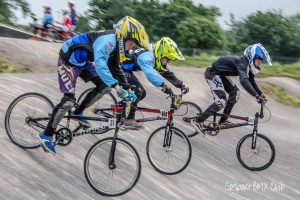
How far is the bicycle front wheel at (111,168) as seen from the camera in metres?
6.30

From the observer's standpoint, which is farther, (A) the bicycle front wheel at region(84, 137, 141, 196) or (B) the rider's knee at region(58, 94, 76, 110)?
(B) the rider's knee at region(58, 94, 76, 110)

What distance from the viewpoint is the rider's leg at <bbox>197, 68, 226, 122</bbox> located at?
393 inches

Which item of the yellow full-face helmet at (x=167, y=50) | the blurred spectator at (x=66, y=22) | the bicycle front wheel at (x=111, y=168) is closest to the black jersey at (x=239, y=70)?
the yellow full-face helmet at (x=167, y=50)

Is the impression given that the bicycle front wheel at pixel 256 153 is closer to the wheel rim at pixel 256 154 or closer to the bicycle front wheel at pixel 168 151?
the wheel rim at pixel 256 154

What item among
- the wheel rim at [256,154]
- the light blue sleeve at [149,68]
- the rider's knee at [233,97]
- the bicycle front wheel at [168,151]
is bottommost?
the wheel rim at [256,154]

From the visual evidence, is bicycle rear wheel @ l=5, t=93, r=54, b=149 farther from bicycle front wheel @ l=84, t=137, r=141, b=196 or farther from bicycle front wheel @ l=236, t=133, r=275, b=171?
bicycle front wheel @ l=236, t=133, r=275, b=171

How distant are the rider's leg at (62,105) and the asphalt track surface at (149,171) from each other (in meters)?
0.39

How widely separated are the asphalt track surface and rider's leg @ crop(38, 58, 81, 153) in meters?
0.39

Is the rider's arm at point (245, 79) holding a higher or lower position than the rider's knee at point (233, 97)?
higher

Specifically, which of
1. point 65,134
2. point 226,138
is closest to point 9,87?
point 65,134

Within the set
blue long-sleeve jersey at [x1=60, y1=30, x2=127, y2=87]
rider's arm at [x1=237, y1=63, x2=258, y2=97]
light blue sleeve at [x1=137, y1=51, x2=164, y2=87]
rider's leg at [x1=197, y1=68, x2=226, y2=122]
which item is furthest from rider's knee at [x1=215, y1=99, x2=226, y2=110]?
blue long-sleeve jersey at [x1=60, y1=30, x2=127, y2=87]

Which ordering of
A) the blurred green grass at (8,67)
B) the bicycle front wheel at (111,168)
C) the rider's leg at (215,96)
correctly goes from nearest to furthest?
the bicycle front wheel at (111,168), the rider's leg at (215,96), the blurred green grass at (8,67)

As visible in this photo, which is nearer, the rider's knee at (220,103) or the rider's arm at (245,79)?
the rider's arm at (245,79)

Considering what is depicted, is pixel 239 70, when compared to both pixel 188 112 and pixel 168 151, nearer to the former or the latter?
pixel 188 112
